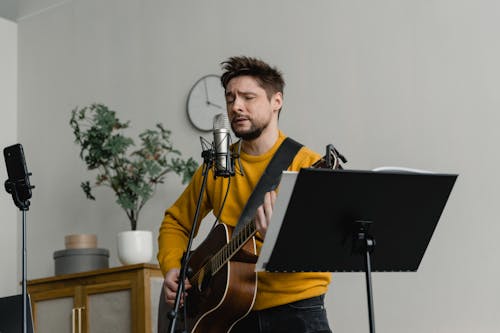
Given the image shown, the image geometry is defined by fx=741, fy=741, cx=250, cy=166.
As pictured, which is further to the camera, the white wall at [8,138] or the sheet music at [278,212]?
the white wall at [8,138]

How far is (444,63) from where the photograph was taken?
11.0 ft

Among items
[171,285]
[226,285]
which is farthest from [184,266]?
[171,285]

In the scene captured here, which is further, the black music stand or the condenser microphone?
the condenser microphone

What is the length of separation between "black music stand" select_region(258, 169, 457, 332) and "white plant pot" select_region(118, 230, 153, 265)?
2123 mm

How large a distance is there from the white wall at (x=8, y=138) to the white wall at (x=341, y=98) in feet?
0.47

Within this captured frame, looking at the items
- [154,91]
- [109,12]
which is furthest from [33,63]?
[154,91]

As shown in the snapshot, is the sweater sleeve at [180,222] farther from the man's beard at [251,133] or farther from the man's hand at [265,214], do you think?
the man's hand at [265,214]

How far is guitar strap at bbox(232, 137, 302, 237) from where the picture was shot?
233 cm

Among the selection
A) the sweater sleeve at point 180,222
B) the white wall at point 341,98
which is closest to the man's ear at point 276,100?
the sweater sleeve at point 180,222

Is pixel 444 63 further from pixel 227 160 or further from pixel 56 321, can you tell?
pixel 56 321

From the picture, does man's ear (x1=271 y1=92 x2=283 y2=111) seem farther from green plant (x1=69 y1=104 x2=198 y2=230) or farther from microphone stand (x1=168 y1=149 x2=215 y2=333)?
green plant (x1=69 y1=104 x2=198 y2=230)

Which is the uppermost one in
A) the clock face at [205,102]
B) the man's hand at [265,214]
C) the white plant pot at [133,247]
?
the clock face at [205,102]

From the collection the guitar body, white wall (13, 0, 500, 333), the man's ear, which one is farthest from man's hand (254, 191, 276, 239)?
white wall (13, 0, 500, 333)

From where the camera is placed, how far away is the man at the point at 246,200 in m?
2.24
